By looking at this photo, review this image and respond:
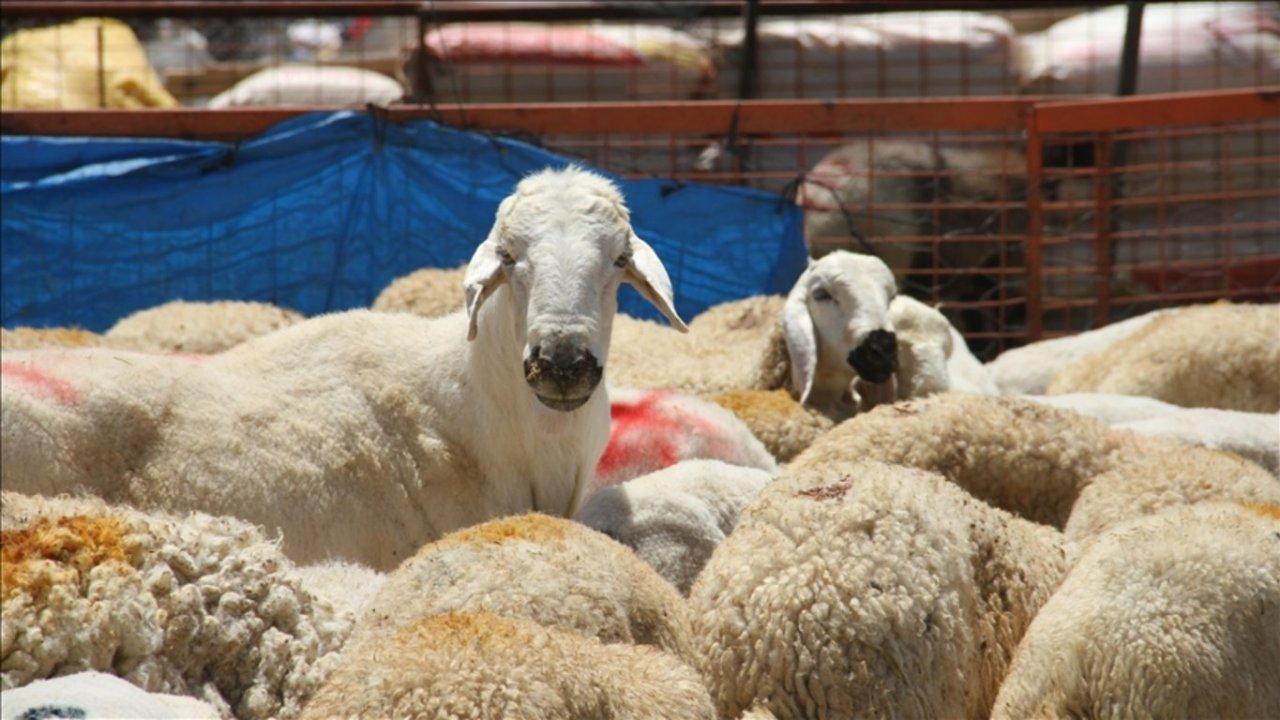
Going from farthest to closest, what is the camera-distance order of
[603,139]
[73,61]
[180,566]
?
1. [73,61]
2. [603,139]
3. [180,566]

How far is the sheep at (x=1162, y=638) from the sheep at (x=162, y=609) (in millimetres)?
1507

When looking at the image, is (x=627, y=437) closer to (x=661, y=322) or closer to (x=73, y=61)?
(x=661, y=322)

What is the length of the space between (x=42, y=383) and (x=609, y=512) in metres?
1.66

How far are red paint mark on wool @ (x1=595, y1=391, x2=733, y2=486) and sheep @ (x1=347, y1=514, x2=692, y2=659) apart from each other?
1.93m

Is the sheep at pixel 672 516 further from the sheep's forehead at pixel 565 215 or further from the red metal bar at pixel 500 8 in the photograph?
the red metal bar at pixel 500 8

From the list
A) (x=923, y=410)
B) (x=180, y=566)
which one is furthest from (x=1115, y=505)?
(x=180, y=566)

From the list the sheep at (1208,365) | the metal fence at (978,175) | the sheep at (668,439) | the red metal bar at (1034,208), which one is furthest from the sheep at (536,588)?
the red metal bar at (1034,208)

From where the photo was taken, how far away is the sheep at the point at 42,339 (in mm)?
6703

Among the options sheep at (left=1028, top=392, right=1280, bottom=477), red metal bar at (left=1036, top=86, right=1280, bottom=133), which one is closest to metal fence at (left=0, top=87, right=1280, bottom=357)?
red metal bar at (left=1036, top=86, right=1280, bottom=133)

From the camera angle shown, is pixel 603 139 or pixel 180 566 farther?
pixel 603 139

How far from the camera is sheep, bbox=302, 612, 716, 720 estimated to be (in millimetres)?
3188

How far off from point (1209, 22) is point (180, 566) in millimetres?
9653

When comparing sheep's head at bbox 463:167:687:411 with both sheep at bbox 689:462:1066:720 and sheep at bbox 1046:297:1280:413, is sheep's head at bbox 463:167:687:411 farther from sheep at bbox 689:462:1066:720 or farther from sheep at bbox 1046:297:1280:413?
sheep at bbox 1046:297:1280:413

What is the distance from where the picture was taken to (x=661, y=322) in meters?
8.97
